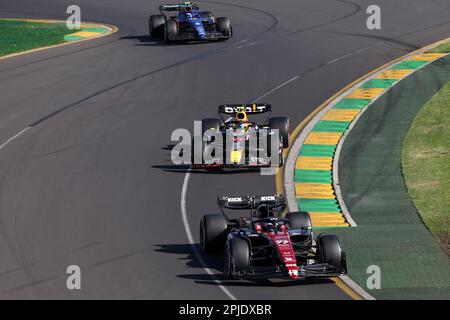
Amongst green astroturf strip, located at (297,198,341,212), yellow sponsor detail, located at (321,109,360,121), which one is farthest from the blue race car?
green astroturf strip, located at (297,198,341,212)

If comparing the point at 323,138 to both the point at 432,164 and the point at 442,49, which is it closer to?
the point at 432,164

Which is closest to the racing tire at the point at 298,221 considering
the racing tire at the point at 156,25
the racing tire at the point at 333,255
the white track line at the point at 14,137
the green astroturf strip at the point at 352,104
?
the racing tire at the point at 333,255

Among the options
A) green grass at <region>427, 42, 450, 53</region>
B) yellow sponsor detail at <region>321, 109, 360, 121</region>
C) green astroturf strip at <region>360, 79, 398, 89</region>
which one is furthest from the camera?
green grass at <region>427, 42, 450, 53</region>

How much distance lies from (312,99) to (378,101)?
2574mm

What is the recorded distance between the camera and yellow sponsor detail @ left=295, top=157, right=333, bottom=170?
37.3 m

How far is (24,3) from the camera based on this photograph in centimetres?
7256

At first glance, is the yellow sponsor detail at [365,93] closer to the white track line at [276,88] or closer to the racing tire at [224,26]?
the white track line at [276,88]

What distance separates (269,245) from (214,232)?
1905 millimetres

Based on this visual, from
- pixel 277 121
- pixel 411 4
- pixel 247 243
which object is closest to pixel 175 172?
pixel 277 121

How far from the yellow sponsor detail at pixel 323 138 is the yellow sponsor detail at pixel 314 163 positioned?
204 centimetres

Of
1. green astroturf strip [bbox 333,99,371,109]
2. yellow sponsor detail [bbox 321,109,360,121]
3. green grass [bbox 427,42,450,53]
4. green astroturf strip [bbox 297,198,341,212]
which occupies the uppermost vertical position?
green grass [bbox 427,42,450,53]

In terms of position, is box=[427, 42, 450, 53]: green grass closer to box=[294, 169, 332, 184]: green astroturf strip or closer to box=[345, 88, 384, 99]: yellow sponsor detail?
box=[345, 88, 384, 99]: yellow sponsor detail

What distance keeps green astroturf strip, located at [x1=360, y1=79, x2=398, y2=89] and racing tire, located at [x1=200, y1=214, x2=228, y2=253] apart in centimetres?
2107

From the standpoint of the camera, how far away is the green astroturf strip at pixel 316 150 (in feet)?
127
